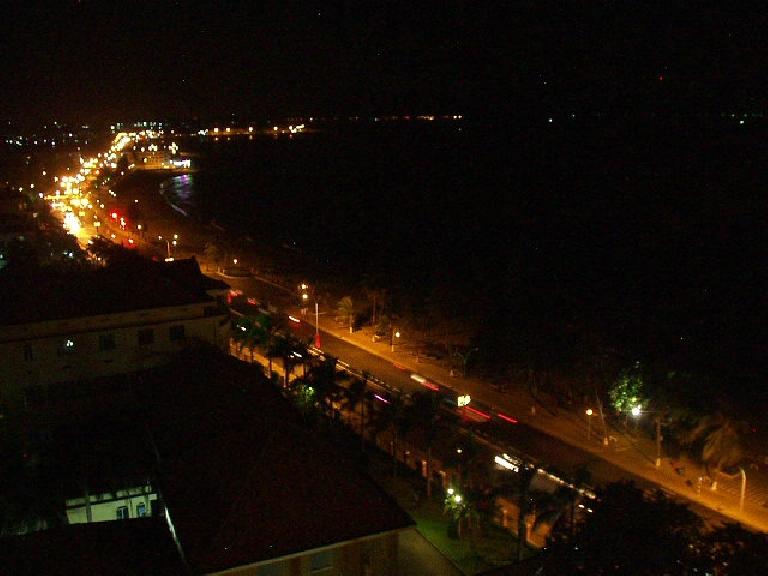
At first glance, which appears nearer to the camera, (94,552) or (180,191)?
(94,552)

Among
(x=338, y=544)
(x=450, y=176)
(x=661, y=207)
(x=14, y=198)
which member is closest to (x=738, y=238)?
(x=661, y=207)

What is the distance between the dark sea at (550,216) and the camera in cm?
3625

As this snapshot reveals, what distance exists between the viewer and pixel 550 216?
8162 centimetres

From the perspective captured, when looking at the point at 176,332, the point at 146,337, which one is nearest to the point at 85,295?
the point at 146,337

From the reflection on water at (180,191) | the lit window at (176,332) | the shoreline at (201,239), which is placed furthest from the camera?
the reflection on water at (180,191)

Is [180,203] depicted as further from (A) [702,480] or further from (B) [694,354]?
(A) [702,480]

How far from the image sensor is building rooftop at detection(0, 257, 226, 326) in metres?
22.0

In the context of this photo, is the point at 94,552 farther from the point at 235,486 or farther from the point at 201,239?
the point at 201,239

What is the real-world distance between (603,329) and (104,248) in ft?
93.5

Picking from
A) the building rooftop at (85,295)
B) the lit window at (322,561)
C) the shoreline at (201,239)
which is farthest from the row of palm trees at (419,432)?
the shoreline at (201,239)

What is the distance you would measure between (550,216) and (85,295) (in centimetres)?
6546

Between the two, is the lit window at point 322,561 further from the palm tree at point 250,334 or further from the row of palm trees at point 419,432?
the palm tree at point 250,334

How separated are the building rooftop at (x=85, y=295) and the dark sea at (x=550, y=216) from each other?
13.1 m

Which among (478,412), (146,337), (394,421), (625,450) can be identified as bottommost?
(625,450)
